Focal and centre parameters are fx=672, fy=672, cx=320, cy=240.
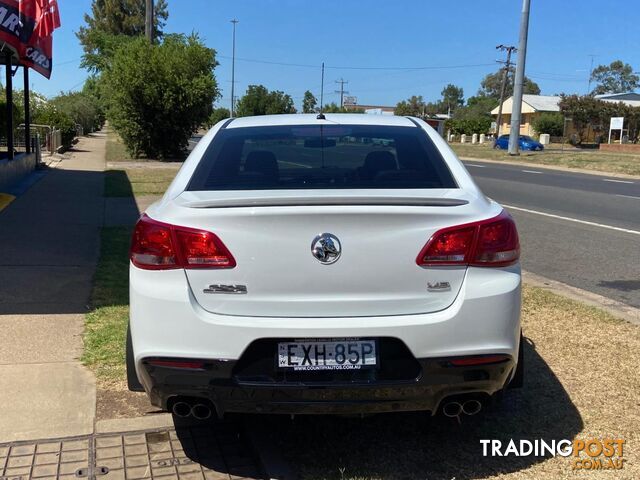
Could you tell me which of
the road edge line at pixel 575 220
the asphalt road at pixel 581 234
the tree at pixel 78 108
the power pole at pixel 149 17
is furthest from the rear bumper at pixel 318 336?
the tree at pixel 78 108

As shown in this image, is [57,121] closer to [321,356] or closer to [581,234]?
[581,234]

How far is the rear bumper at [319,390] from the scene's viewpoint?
2.97 m

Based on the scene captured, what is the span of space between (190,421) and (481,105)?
120 metres

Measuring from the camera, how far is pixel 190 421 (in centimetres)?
384

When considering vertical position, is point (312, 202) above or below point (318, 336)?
above

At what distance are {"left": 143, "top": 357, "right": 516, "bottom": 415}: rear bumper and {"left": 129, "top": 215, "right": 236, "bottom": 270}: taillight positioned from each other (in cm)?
45

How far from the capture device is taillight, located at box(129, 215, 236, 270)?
9.62 feet

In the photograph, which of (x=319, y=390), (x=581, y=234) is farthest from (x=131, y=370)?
(x=581, y=234)

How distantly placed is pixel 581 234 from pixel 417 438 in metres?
7.63

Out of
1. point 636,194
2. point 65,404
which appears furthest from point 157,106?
point 65,404

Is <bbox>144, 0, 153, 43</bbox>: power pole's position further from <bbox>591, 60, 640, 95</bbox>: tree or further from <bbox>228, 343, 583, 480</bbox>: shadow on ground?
<bbox>591, 60, 640, 95</bbox>: tree

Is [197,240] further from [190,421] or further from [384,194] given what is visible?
[190,421]

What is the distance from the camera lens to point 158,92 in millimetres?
27031

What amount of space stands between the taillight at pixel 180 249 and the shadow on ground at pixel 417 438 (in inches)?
44.9
